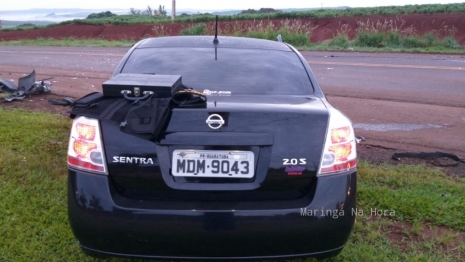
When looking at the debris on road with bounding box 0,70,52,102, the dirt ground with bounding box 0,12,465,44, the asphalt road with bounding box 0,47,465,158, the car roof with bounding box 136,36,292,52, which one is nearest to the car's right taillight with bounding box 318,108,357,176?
the car roof with bounding box 136,36,292,52

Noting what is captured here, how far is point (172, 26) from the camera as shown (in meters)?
36.9

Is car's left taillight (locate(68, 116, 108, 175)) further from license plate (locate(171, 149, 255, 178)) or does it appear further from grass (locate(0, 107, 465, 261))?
grass (locate(0, 107, 465, 261))

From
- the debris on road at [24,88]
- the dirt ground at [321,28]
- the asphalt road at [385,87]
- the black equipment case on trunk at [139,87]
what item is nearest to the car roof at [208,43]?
the black equipment case on trunk at [139,87]

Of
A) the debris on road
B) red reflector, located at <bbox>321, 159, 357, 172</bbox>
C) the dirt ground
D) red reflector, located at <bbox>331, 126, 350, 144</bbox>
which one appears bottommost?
the dirt ground

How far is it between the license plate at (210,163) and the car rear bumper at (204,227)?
0.67ft

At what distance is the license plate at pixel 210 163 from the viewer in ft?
9.63

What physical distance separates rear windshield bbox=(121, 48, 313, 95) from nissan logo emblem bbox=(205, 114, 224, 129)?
64 cm

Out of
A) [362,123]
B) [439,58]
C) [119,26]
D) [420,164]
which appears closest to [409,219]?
[420,164]

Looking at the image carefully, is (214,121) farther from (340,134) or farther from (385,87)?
(385,87)

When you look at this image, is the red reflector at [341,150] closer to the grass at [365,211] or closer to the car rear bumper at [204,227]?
the car rear bumper at [204,227]

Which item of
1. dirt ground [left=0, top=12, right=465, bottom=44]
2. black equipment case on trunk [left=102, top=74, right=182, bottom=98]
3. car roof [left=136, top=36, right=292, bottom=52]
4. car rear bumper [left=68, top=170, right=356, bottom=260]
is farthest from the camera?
dirt ground [left=0, top=12, right=465, bottom=44]

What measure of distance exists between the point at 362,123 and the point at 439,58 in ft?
36.1

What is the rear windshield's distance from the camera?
12.5 feet

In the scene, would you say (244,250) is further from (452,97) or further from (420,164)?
(452,97)
